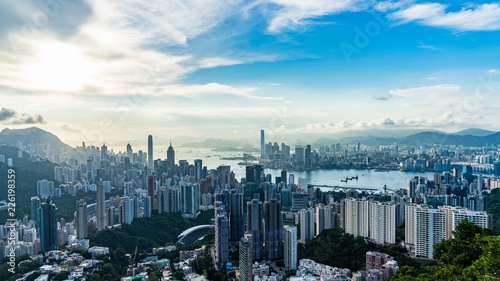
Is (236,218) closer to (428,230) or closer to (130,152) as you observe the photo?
(428,230)

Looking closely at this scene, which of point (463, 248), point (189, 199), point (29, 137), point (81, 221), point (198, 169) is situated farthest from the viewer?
point (198, 169)

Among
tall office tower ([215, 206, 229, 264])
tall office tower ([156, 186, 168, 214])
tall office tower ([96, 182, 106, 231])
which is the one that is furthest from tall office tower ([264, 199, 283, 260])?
tall office tower ([156, 186, 168, 214])

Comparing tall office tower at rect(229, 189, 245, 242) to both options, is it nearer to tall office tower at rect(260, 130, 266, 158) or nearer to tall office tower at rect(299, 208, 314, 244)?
tall office tower at rect(299, 208, 314, 244)

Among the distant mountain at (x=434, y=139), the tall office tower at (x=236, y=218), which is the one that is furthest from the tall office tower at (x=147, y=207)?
the distant mountain at (x=434, y=139)

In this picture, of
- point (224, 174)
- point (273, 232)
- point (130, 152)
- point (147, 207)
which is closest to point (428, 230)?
point (273, 232)

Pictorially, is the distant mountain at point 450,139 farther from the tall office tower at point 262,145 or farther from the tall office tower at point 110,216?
the tall office tower at point 110,216

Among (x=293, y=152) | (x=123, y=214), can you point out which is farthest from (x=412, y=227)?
(x=293, y=152)
